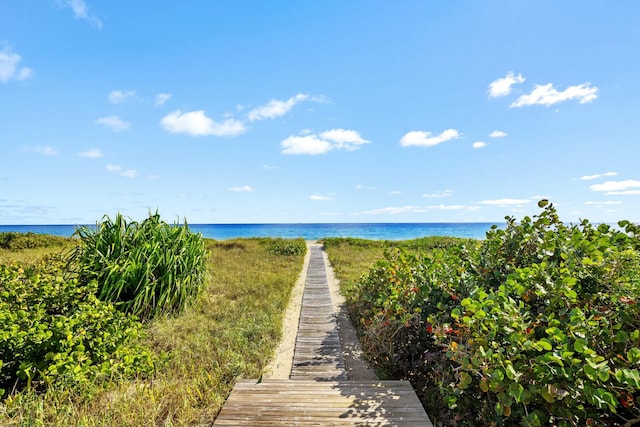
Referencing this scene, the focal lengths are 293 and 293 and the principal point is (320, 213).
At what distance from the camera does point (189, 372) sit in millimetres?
A: 4254

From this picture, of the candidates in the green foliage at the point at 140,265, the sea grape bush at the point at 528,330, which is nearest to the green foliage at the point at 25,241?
the green foliage at the point at 140,265

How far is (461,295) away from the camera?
135 inches

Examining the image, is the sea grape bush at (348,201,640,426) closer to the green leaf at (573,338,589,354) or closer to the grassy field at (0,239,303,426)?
the green leaf at (573,338,589,354)

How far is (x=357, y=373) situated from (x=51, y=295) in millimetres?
4559

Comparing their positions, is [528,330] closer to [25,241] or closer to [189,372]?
[189,372]

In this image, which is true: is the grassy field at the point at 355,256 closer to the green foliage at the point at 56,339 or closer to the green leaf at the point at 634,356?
the green leaf at the point at 634,356

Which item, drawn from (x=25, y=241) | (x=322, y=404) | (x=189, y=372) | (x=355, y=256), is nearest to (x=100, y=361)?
(x=189, y=372)

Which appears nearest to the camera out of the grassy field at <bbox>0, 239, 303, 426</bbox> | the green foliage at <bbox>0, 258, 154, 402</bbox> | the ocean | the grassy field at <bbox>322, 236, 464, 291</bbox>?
the grassy field at <bbox>0, 239, 303, 426</bbox>

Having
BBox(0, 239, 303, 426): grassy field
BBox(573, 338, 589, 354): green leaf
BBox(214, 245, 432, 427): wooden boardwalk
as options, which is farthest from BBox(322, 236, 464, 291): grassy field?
BBox(573, 338, 589, 354): green leaf

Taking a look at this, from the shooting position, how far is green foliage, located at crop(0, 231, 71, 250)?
17.6 meters

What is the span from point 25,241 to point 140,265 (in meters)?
19.1

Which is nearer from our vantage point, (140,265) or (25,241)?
(140,265)

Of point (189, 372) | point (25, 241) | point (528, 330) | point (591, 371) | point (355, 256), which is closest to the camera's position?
point (591, 371)

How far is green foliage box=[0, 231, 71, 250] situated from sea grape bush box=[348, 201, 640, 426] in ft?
75.4
